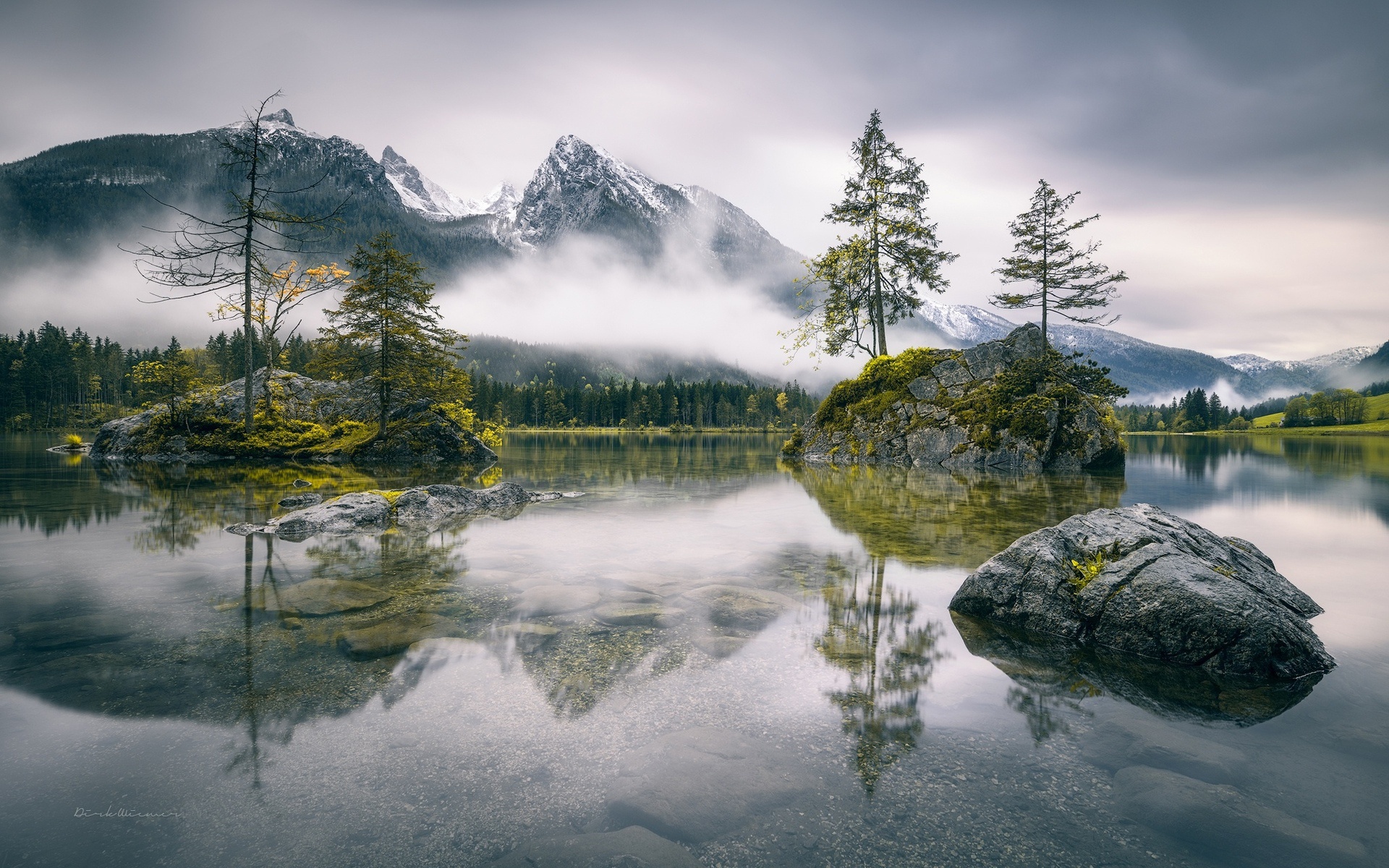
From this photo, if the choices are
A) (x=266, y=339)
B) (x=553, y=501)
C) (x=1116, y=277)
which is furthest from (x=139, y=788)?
(x=1116, y=277)

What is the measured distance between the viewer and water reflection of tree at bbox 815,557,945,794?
4.54 m

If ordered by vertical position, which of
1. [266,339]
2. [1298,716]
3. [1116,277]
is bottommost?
[1298,716]

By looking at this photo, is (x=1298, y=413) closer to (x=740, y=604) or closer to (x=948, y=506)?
(x=948, y=506)

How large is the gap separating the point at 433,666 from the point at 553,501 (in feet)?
38.7

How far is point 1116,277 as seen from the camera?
1444 inches

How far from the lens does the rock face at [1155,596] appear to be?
609 centimetres

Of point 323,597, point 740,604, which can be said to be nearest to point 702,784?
point 740,604

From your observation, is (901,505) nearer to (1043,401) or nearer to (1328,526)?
(1328,526)

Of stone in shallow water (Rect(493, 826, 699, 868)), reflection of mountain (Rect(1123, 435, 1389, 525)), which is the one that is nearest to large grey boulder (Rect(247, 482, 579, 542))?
stone in shallow water (Rect(493, 826, 699, 868))

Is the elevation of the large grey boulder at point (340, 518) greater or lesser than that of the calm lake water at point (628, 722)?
greater

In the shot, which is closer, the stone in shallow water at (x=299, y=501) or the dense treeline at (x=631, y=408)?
the stone in shallow water at (x=299, y=501)

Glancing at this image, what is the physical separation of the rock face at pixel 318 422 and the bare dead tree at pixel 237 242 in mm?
3488

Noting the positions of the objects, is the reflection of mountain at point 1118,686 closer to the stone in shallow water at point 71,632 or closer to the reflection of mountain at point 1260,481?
the stone in shallow water at point 71,632

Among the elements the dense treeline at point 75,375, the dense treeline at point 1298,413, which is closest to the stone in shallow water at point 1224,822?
the dense treeline at point 75,375
